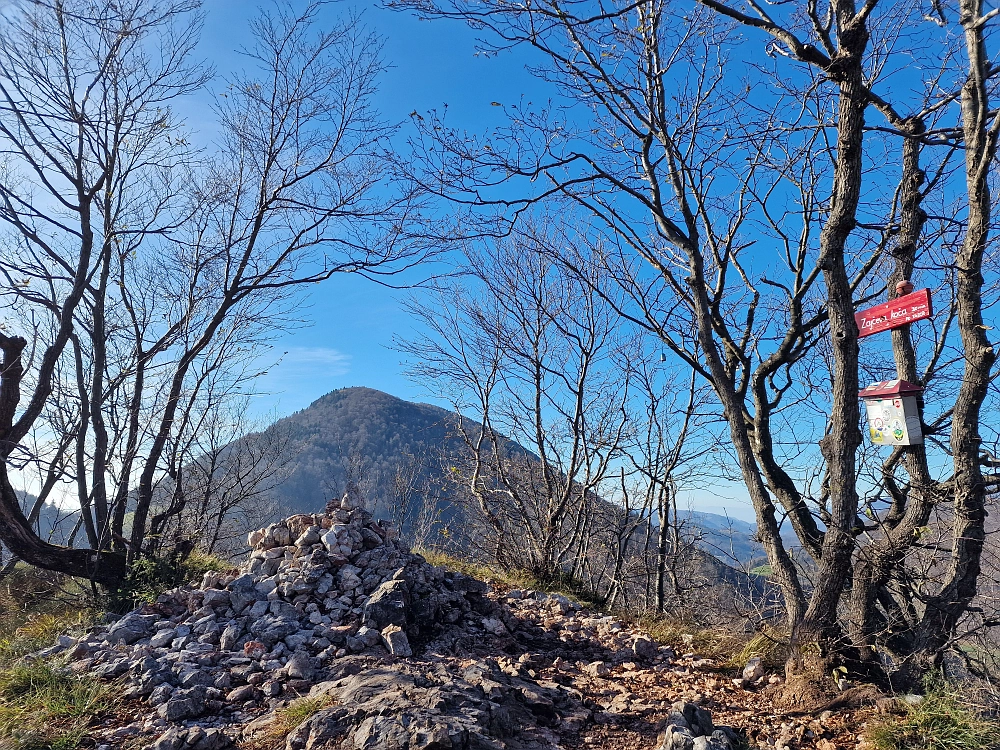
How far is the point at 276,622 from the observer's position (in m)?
4.10

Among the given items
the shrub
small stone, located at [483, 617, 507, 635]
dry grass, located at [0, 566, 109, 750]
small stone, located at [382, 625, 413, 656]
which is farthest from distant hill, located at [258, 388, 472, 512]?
small stone, located at [382, 625, 413, 656]

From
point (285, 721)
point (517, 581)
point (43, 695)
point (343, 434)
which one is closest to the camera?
point (285, 721)

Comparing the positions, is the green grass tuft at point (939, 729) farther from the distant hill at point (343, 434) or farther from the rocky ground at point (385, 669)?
the distant hill at point (343, 434)

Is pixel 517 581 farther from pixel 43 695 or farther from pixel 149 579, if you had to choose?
pixel 43 695

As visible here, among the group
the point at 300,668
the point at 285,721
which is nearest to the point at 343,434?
the point at 300,668

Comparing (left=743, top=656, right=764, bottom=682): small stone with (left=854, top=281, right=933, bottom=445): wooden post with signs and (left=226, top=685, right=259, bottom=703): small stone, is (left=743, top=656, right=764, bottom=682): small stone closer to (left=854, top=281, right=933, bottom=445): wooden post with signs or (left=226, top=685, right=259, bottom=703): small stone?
(left=854, top=281, right=933, bottom=445): wooden post with signs

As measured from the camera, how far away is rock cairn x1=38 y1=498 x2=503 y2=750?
3299mm

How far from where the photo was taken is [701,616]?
5.84 metres

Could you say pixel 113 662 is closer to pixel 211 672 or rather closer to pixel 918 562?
pixel 211 672

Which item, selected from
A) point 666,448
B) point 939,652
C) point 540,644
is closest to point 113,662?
point 540,644

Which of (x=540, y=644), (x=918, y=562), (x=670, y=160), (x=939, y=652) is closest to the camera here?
(x=939, y=652)

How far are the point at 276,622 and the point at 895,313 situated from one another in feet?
15.0

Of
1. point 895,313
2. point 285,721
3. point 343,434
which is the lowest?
point 285,721

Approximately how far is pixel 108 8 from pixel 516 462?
296 inches
